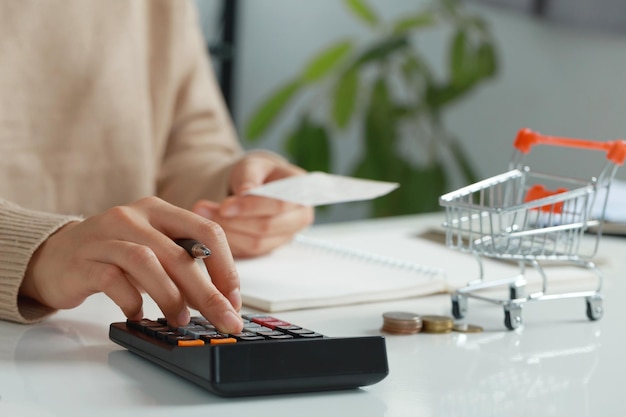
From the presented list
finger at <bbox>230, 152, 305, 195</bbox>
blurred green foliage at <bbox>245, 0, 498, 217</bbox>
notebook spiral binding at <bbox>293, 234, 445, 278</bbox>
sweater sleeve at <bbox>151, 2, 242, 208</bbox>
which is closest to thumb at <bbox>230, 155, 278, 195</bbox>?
finger at <bbox>230, 152, 305, 195</bbox>

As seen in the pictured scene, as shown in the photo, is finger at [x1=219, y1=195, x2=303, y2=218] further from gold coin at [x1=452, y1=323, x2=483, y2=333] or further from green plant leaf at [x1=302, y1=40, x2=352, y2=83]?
green plant leaf at [x1=302, y1=40, x2=352, y2=83]

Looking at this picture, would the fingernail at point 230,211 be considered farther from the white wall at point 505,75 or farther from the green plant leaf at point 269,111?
the green plant leaf at point 269,111

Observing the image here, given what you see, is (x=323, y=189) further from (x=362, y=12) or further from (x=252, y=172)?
(x=362, y=12)

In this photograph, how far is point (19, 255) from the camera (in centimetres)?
81

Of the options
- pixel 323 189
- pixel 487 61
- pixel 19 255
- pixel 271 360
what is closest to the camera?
pixel 271 360

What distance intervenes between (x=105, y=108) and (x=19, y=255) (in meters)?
0.61

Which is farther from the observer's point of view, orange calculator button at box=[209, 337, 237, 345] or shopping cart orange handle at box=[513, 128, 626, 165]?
shopping cart orange handle at box=[513, 128, 626, 165]

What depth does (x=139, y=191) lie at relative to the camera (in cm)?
144

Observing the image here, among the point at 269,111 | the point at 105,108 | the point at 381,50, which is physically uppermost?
the point at 381,50

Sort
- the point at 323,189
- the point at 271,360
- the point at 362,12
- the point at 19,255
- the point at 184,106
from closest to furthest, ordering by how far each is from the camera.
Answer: the point at 271,360, the point at 19,255, the point at 323,189, the point at 184,106, the point at 362,12

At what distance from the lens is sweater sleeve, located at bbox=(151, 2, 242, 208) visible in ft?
4.98

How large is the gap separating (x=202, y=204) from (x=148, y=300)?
0.24m

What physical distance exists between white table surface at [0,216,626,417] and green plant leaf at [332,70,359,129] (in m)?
1.95

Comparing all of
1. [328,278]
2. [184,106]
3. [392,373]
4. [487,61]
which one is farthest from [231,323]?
[487,61]
